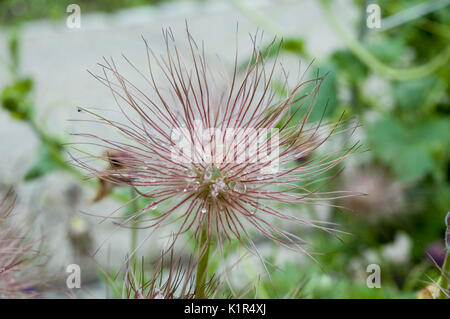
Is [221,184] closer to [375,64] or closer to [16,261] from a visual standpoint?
[16,261]

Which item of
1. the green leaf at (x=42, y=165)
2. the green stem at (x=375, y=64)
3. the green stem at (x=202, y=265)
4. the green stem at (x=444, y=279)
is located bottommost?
the green stem at (x=444, y=279)

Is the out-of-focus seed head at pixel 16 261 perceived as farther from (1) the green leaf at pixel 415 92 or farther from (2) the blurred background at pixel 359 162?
(1) the green leaf at pixel 415 92

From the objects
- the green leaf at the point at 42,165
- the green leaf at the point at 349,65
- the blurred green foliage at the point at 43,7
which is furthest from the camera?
the blurred green foliage at the point at 43,7

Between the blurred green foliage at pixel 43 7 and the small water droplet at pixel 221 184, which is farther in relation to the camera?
the blurred green foliage at pixel 43 7

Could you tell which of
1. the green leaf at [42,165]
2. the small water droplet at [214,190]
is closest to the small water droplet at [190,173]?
the small water droplet at [214,190]

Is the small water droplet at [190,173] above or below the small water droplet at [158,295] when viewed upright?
above

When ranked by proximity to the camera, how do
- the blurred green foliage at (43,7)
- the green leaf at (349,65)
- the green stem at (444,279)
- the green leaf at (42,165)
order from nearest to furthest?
the green stem at (444,279) < the green leaf at (42,165) < the green leaf at (349,65) < the blurred green foliage at (43,7)

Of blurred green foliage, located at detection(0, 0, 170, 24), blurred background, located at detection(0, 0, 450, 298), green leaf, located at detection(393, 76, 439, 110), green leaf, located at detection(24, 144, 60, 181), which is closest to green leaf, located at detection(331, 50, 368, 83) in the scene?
blurred background, located at detection(0, 0, 450, 298)

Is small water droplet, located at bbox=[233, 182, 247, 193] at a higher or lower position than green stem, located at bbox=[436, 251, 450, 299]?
higher

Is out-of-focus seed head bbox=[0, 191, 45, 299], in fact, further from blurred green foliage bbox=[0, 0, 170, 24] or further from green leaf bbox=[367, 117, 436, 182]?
blurred green foliage bbox=[0, 0, 170, 24]

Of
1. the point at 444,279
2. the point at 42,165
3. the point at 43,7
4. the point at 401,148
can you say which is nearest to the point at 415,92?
the point at 401,148

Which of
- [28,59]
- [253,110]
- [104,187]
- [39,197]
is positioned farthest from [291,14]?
[253,110]
